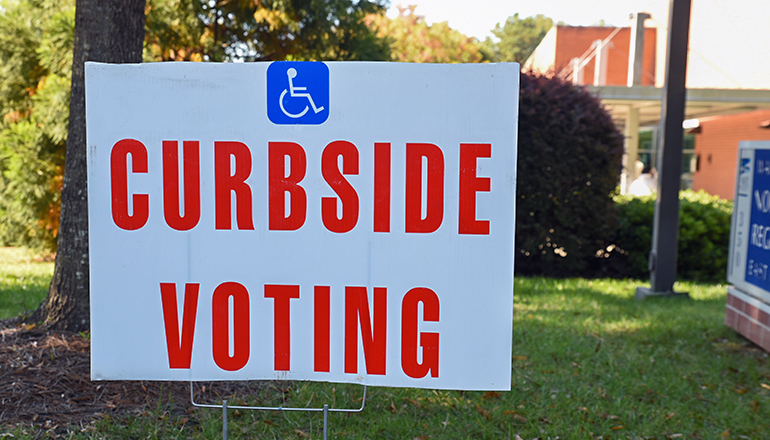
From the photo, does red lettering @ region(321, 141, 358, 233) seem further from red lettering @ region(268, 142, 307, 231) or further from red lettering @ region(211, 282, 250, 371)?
red lettering @ region(211, 282, 250, 371)

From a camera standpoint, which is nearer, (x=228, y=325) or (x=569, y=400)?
(x=228, y=325)

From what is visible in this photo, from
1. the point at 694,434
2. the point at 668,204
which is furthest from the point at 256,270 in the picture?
the point at 668,204

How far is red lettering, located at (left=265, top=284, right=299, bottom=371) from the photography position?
2414 mm

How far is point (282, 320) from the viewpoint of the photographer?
7.95 ft

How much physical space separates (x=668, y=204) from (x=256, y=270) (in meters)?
5.76

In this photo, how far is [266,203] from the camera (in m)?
2.38

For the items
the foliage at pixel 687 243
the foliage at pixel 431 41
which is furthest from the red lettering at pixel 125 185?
the foliage at pixel 431 41

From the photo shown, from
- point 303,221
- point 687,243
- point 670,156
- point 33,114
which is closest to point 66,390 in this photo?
point 303,221

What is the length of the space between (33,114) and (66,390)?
6.48 meters

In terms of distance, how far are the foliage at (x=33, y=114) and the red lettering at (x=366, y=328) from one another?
7175 mm

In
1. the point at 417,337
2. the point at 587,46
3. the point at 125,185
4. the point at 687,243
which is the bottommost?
the point at 687,243

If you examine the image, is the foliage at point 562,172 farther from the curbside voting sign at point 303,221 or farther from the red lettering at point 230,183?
the red lettering at point 230,183

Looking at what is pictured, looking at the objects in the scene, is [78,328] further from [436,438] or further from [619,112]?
[619,112]

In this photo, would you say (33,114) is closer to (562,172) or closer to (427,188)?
(562,172)
